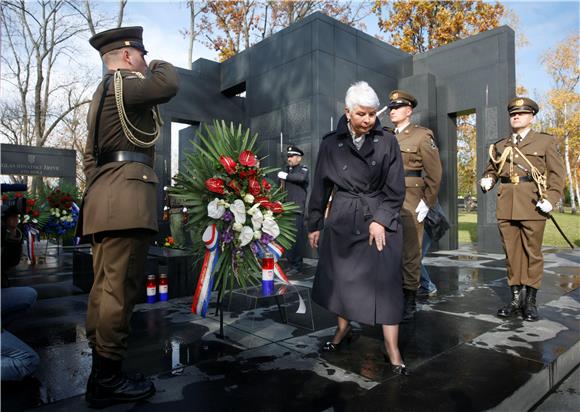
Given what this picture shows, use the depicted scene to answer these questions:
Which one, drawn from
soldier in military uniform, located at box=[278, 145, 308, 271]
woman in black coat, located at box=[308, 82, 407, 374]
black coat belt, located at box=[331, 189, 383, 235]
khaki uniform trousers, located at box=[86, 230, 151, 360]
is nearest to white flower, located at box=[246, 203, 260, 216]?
woman in black coat, located at box=[308, 82, 407, 374]

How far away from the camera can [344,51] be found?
32.1 ft

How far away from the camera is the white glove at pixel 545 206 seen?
393cm

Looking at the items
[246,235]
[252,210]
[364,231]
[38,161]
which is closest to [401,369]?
[364,231]

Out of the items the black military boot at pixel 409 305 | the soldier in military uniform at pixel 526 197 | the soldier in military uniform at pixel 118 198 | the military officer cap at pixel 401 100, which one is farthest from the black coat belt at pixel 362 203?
the soldier in military uniform at pixel 526 197

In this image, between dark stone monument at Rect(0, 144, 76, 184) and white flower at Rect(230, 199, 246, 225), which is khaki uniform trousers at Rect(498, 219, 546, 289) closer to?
white flower at Rect(230, 199, 246, 225)

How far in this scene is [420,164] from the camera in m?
4.27

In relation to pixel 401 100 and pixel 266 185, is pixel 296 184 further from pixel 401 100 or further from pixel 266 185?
pixel 266 185

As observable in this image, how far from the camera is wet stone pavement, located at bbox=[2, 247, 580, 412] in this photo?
7.66ft

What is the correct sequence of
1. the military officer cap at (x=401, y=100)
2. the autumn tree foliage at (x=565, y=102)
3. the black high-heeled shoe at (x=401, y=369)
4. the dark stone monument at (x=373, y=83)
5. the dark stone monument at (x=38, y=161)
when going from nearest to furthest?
the black high-heeled shoe at (x=401, y=369) < the military officer cap at (x=401, y=100) < the dark stone monument at (x=373, y=83) < the dark stone monument at (x=38, y=161) < the autumn tree foliage at (x=565, y=102)

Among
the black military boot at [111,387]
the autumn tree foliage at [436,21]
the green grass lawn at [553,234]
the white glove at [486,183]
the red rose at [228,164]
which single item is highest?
the autumn tree foliage at [436,21]

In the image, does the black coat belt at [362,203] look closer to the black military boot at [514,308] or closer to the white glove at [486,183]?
the white glove at [486,183]

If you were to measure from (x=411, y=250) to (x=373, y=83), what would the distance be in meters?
7.24

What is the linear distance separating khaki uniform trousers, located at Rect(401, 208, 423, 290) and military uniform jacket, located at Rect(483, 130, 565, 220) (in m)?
0.91

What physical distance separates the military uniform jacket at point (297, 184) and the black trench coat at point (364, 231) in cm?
402
